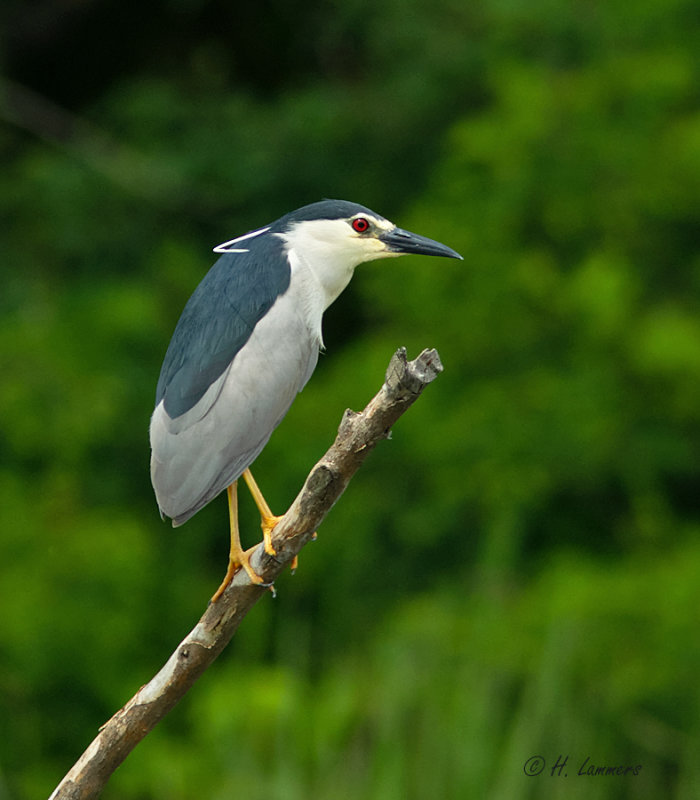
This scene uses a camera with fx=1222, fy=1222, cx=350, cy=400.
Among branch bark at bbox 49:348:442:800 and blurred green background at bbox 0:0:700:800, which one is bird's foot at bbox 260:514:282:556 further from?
blurred green background at bbox 0:0:700:800

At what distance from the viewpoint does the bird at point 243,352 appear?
128 inches

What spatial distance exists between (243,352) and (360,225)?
492 mm

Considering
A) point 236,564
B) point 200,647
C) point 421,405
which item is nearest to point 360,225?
point 236,564

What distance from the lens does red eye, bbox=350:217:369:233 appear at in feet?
11.2

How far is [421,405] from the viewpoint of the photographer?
680cm

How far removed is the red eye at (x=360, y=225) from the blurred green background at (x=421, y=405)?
2.50m

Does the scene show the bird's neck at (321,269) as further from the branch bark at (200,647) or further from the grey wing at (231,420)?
the branch bark at (200,647)

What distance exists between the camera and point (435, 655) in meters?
5.56

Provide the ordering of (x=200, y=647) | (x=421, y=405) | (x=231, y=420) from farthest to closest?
(x=421, y=405)
(x=231, y=420)
(x=200, y=647)

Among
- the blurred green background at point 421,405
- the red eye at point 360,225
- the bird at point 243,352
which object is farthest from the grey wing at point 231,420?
the blurred green background at point 421,405

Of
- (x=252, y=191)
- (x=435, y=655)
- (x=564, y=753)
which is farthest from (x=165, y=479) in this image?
(x=252, y=191)

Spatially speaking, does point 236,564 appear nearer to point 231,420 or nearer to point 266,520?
point 266,520

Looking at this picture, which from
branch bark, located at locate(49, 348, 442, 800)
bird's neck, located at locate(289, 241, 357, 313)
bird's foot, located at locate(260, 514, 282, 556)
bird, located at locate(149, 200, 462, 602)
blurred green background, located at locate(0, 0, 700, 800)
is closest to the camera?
branch bark, located at locate(49, 348, 442, 800)

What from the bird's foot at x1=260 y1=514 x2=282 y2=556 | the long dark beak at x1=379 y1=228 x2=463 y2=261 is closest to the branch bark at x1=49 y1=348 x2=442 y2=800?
the bird's foot at x1=260 y1=514 x2=282 y2=556
